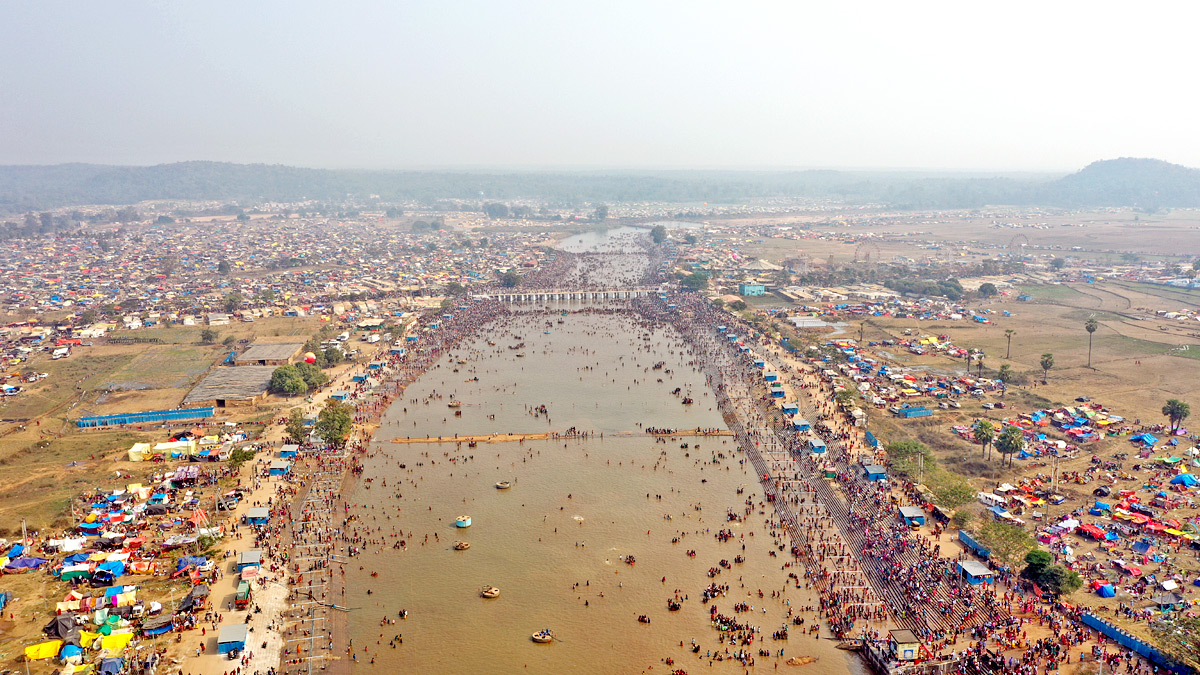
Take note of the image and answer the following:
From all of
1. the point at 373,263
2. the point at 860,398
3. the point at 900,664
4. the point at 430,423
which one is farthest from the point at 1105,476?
the point at 373,263

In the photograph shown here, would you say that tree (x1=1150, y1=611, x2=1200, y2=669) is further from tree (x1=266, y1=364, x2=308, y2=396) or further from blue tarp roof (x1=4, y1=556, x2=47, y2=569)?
tree (x1=266, y1=364, x2=308, y2=396)

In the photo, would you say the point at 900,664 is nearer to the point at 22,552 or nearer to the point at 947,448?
the point at 947,448

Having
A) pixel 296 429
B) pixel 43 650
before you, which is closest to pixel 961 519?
pixel 43 650

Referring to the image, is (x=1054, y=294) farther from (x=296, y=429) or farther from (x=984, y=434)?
(x=296, y=429)

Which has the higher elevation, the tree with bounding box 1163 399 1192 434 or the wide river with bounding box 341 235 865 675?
the tree with bounding box 1163 399 1192 434

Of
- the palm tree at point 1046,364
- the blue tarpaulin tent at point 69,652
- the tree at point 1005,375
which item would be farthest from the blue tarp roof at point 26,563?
the palm tree at point 1046,364

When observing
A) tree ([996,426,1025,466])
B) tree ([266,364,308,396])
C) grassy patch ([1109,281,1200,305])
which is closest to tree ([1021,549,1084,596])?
tree ([996,426,1025,466])
